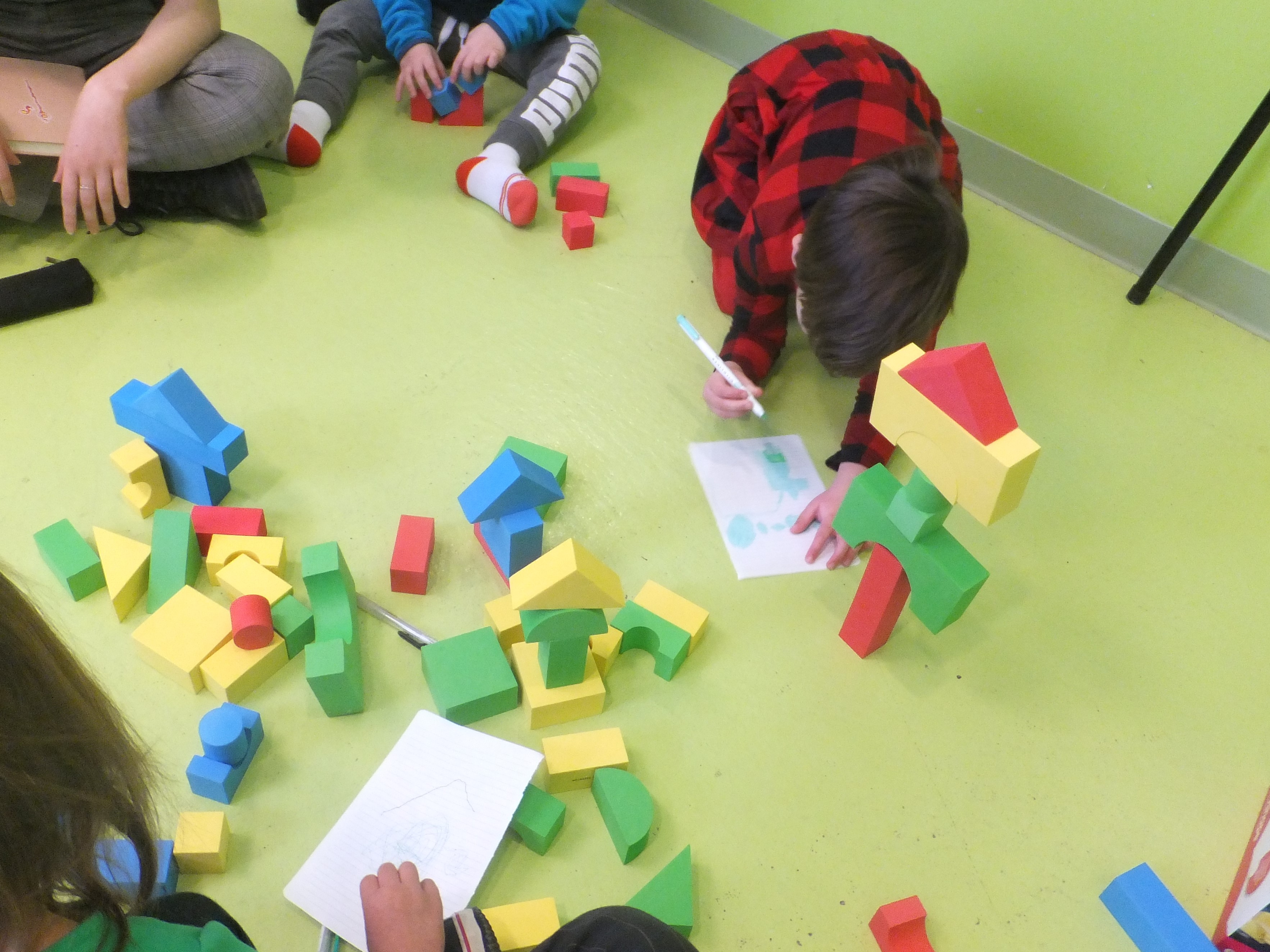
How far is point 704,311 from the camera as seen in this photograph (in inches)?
57.1

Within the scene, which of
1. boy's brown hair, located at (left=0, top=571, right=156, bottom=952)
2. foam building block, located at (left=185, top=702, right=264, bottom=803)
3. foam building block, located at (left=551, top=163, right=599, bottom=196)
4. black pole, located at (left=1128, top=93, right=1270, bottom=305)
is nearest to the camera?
boy's brown hair, located at (left=0, top=571, right=156, bottom=952)

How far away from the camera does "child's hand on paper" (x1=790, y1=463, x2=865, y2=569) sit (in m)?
1.13

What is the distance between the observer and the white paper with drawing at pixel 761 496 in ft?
3.73

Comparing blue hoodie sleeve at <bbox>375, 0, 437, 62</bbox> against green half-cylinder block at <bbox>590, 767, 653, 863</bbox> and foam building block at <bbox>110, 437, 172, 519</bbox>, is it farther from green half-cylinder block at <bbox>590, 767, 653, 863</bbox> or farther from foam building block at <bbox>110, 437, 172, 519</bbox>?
green half-cylinder block at <bbox>590, 767, 653, 863</bbox>

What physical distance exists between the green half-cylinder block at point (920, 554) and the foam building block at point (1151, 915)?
28 centimetres

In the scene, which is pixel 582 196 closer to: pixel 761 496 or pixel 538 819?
pixel 761 496

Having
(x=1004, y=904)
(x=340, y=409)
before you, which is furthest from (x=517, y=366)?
(x=1004, y=904)

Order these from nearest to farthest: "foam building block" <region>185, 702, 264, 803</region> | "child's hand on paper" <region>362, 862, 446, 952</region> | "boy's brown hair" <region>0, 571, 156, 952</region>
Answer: "boy's brown hair" <region>0, 571, 156, 952</region>
"child's hand on paper" <region>362, 862, 446, 952</region>
"foam building block" <region>185, 702, 264, 803</region>

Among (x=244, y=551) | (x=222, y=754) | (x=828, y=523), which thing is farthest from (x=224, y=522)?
(x=828, y=523)

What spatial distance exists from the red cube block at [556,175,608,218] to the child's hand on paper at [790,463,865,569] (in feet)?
2.21

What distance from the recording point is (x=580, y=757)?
91 cm

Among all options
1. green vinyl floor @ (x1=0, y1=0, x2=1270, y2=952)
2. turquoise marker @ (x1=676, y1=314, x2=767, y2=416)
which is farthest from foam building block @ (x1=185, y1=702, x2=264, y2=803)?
turquoise marker @ (x1=676, y1=314, x2=767, y2=416)

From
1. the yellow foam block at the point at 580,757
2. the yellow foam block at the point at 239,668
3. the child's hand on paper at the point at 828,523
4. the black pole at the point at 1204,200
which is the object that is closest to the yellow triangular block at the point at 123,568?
the yellow foam block at the point at 239,668

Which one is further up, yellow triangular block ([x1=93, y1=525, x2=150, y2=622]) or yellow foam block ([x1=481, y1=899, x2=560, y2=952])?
yellow foam block ([x1=481, y1=899, x2=560, y2=952])
